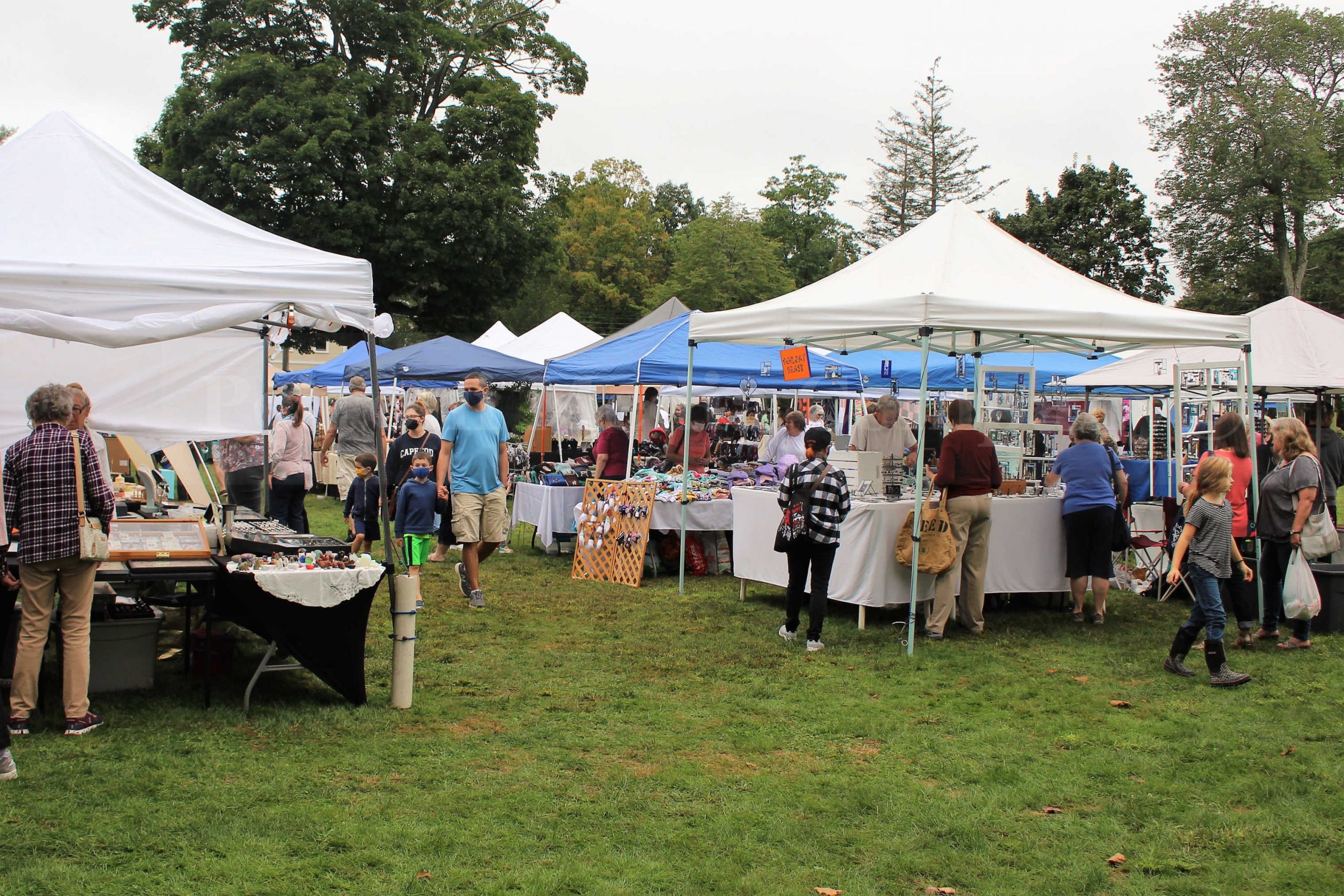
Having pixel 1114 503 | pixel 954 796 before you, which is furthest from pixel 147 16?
pixel 954 796

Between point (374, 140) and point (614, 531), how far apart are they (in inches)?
760

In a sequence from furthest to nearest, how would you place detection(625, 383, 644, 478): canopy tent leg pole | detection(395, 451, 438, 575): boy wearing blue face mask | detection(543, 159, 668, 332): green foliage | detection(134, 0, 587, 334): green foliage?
detection(543, 159, 668, 332): green foliage, detection(134, 0, 587, 334): green foliage, detection(625, 383, 644, 478): canopy tent leg pole, detection(395, 451, 438, 575): boy wearing blue face mask

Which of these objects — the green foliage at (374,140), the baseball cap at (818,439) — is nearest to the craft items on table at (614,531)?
the baseball cap at (818,439)

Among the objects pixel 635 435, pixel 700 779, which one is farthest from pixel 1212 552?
pixel 635 435

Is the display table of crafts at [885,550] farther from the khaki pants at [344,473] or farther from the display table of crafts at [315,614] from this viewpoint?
the khaki pants at [344,473]

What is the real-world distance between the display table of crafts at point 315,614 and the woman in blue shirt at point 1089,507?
17.3 ft

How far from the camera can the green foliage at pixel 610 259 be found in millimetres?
51312

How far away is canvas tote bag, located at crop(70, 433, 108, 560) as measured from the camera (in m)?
4.53

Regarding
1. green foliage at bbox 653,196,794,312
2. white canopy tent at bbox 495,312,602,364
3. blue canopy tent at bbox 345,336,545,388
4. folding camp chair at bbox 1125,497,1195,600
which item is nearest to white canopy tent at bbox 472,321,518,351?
white canopy tent at bbox 495,312,602,364

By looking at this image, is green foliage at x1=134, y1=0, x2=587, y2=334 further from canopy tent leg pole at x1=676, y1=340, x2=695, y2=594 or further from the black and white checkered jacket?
the black and white checkered jacket

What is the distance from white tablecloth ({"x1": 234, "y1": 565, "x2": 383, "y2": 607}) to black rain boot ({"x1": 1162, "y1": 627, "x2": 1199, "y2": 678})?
4.78 meters

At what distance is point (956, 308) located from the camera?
22.5 feet

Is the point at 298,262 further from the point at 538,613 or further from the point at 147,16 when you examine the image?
the point at 147,16

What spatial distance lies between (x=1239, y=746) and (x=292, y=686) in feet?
15.8
